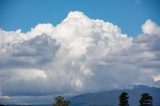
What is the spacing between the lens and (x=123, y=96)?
176375 millimetres

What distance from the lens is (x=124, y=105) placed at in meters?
176

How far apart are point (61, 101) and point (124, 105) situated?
898 inches

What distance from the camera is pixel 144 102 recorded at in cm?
17100

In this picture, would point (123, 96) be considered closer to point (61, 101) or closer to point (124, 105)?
point (124, 105)

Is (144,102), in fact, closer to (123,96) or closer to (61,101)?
(123,96)

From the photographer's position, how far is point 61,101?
17638cm

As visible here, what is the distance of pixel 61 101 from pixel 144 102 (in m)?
29.8

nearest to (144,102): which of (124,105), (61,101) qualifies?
(124,105)

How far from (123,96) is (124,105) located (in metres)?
3.30

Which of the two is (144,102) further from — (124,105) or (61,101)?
(61,101)

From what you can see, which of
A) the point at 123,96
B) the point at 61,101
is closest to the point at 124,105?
the point at 123,96

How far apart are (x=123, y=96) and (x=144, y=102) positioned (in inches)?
350
